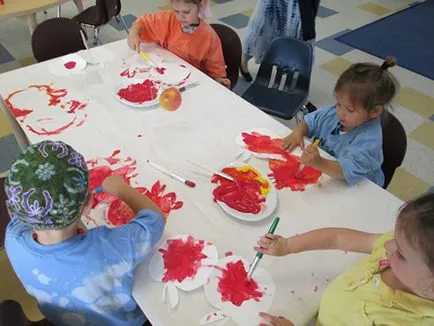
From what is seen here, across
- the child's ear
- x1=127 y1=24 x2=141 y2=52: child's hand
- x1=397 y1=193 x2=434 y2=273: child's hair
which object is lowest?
x1=127 y1=24 x2=141 y2=52: child's hand

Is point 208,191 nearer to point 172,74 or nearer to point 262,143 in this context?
point 262,143

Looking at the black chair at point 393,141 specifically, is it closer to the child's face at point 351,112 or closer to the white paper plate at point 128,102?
the child's face at point 351,112

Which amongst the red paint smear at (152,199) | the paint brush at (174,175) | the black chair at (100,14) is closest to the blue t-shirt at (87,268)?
the red paint smear at (152,199)

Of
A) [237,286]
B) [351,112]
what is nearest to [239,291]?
[237,286]

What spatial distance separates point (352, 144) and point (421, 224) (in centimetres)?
70

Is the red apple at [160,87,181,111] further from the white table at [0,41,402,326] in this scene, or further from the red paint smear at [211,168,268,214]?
the red paint smear at [211,168,268,214]

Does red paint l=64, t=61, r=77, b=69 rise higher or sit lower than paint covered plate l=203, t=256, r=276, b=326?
higher

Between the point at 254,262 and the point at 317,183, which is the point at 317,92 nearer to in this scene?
the point at 317,183

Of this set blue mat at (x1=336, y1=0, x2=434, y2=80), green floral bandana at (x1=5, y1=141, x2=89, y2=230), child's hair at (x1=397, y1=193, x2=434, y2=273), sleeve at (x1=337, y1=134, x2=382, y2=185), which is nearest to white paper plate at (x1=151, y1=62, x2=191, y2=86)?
sleeve at (x1=337, y1=134, x2=382, y2=185)

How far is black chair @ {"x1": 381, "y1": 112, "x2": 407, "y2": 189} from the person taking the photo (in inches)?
58.6

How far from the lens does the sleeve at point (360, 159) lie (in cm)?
125

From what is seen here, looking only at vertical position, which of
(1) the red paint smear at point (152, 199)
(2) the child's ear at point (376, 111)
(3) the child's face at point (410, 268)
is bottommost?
(1) the red paint smear at point (152, 199)

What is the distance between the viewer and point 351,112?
4.50 feet

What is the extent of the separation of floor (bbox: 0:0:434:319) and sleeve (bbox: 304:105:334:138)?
2.46 ft
